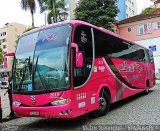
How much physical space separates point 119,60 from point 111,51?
3.85 feet

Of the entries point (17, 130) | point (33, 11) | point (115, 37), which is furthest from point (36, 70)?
point (33, 11)

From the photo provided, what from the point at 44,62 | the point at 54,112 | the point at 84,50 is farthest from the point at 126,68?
the point at 54,112

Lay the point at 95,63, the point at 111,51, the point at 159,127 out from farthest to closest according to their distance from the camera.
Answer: the point at 111,51 < the point at 95,63 < the point at 159,127

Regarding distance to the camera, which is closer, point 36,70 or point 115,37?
point 36,70

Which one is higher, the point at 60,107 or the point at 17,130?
the point at 60,107

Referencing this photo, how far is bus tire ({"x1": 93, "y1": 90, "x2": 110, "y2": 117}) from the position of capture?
11.4 meters

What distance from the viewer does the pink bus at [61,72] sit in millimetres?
9352

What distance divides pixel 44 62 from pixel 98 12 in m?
30.1

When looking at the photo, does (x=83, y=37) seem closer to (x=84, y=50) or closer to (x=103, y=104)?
(x=84, y=50)

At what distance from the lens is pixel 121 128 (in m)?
9.12

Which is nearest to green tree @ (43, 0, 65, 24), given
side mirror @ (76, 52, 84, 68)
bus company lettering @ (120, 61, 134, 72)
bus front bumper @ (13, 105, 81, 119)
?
bus company lettering @ (120, 61, 134, 72)

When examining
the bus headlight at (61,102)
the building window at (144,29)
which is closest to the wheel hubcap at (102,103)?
the bus headlight at (61,102)

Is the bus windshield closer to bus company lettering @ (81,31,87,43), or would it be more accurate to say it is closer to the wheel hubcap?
bus company lettering @ (81,31,87,43)

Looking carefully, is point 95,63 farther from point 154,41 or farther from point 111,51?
point 154,41
